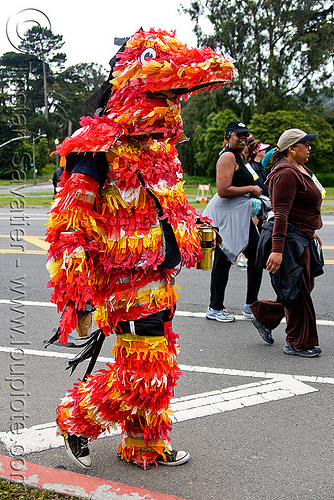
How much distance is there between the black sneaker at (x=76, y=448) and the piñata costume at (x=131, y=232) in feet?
0.15

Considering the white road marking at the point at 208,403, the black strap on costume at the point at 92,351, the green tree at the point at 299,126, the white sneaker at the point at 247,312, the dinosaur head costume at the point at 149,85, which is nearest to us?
the dinosaur head costume at the point at 149,85

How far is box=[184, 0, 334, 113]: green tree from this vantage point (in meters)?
38.6

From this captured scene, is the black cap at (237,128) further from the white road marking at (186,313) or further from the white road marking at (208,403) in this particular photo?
the white road marking at (208,403)

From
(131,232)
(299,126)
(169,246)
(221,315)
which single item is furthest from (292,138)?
(299,126)

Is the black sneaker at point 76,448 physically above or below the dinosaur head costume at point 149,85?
below

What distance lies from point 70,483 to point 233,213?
137 inches

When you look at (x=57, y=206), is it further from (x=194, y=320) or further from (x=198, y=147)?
(x=198, y=147)

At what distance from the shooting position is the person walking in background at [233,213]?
527 cm

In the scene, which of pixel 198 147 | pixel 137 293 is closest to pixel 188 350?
pixel 137 293

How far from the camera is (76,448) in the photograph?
8.87ft

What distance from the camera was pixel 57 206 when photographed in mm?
2457

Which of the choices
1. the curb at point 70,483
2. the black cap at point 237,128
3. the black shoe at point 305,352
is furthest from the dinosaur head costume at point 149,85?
the black cap at point 237,128

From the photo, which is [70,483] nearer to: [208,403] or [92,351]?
[92,351]

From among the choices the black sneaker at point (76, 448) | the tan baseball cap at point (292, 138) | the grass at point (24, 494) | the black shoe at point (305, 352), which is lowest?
the black shoe at point (305, 352)
